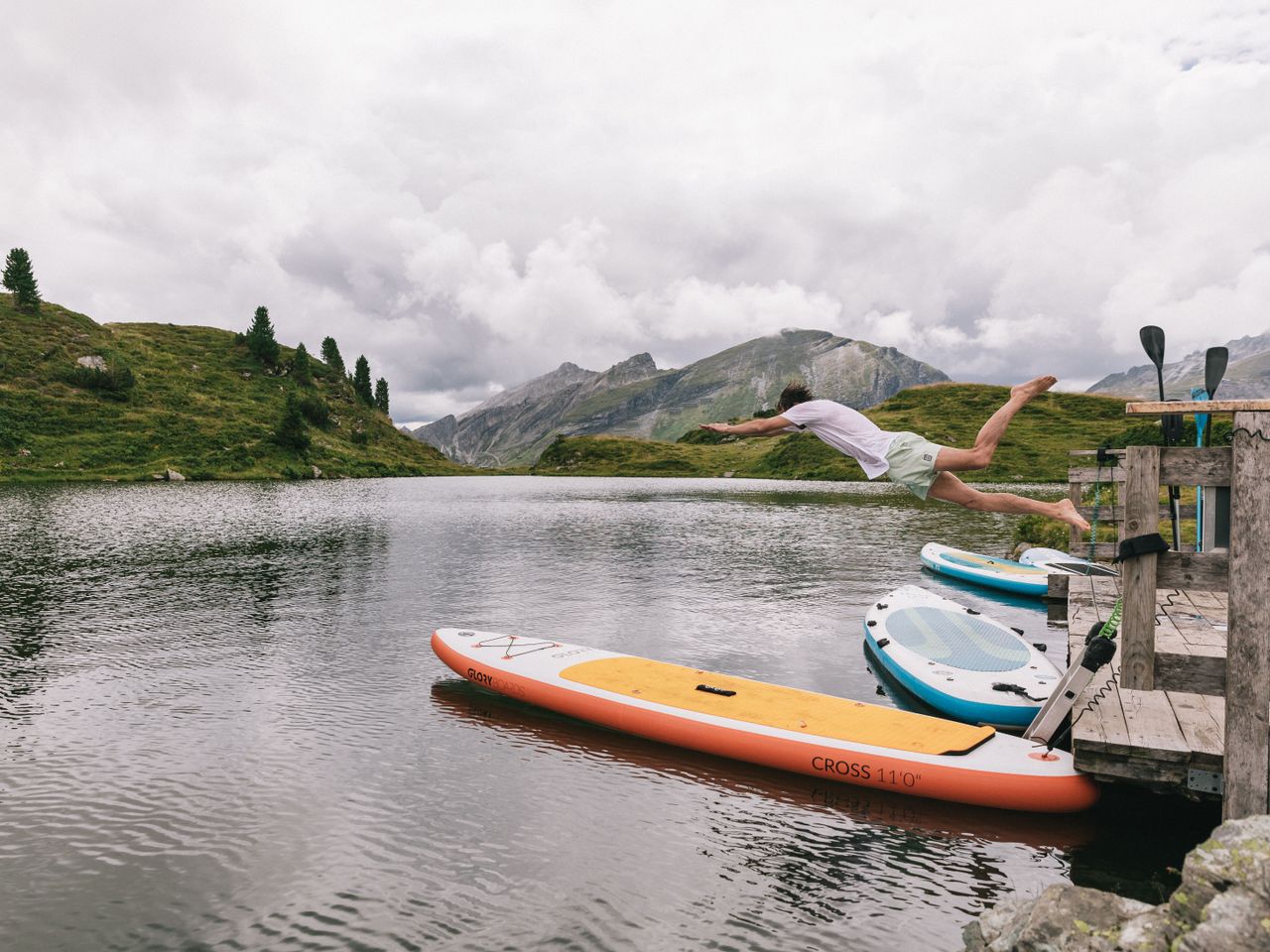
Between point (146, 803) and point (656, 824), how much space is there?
8549 mm

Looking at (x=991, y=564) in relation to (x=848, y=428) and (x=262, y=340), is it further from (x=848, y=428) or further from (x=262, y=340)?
(x=262, y=340)

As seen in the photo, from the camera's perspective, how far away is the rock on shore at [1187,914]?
5312 mm

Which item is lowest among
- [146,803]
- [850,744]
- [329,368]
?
[146,803]

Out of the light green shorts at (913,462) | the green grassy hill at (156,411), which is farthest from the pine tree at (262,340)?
the light green shorts at (913,462)

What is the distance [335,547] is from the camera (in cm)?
4284

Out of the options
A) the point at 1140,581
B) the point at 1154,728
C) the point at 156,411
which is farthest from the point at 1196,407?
the point at 156,411

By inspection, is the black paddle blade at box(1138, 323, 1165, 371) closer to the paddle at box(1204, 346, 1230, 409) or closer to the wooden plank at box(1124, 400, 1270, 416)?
the paddle at box(1204, 346, 1230, 409)

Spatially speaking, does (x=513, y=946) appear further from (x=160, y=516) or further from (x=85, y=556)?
(x=160, y=516)

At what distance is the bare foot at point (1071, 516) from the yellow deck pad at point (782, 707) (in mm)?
3844

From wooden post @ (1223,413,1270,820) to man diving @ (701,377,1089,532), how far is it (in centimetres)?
274

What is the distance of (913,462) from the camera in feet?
39.9

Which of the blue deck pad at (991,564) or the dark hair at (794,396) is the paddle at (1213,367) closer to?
the dark hair at (794,396)

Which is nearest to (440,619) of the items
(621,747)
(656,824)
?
(621,747)

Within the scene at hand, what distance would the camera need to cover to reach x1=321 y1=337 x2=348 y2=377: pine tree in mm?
187000
